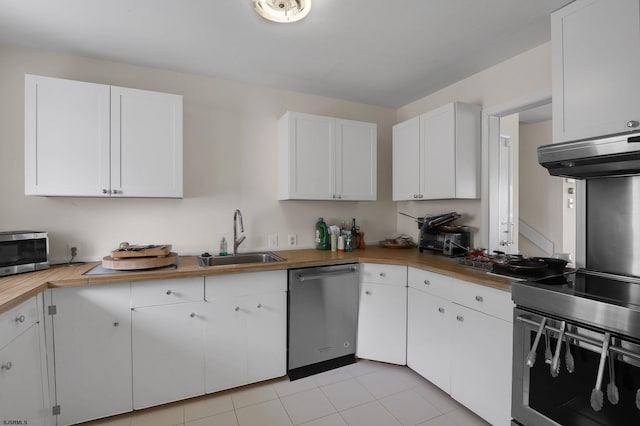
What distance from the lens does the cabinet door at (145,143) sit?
2055 mm

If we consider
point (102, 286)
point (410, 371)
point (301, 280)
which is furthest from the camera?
point (410, 371)

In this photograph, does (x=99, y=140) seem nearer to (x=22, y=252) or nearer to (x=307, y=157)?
(x=22, y=252)

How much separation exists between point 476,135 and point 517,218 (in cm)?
74

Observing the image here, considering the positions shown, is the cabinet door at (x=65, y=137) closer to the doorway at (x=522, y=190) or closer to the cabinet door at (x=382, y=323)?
the cabinet door at (x=382, y=323)

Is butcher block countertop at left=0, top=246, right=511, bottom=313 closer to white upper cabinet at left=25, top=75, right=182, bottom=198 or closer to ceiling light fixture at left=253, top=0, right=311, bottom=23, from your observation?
white upper cabinet at left=25, top=75, right=182, bottom=198

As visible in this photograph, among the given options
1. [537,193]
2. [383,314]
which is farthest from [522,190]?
[383,314]

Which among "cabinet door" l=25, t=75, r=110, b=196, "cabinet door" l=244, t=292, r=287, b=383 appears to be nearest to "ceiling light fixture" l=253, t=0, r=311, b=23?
"cabinet door" l=25, t=75, r=110, b=196

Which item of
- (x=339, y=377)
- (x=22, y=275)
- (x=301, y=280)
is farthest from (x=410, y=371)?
(x=22, y=275)

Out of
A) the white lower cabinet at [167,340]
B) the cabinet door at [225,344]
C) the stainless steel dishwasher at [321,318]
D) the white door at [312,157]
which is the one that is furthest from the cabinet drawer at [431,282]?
the white lower cabinet at [167,340]

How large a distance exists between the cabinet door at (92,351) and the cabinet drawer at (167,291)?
6cm

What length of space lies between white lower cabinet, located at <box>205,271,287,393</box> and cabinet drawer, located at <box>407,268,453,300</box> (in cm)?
98

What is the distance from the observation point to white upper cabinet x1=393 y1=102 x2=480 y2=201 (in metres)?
2.38

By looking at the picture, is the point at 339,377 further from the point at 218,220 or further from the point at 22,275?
the point at 22,275

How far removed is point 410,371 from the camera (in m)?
2.39
